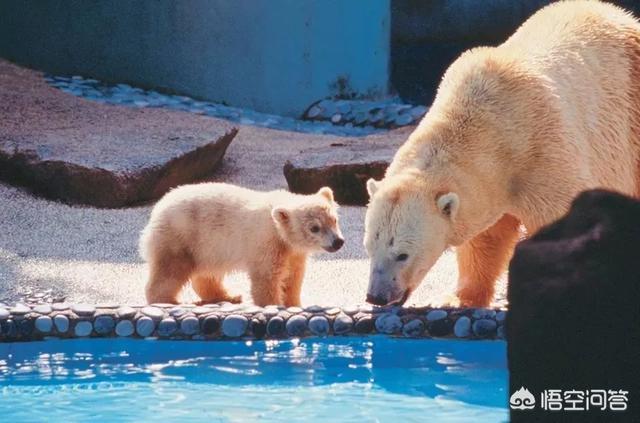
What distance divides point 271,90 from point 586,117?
5.97m

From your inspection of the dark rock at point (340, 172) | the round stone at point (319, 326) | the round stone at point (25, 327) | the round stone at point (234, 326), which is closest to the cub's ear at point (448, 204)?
the round stone at point (319, 326)

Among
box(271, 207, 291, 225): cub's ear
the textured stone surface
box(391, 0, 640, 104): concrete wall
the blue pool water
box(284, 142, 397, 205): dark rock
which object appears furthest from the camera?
box(391, 0, 640, 104): concrete wall

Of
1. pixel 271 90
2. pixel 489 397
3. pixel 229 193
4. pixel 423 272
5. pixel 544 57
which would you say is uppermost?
pixel 271 90

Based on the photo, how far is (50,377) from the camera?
14.4 feet

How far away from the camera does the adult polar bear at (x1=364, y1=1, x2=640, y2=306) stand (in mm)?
4262

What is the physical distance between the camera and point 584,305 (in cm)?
161

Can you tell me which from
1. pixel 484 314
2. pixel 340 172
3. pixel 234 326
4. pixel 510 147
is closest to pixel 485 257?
pixel 484 314

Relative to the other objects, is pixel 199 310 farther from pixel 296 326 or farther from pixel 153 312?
pixel 296 326

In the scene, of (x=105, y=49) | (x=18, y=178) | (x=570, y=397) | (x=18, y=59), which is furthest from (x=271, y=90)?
(x=570, y=397)

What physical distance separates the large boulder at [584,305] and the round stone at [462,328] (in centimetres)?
281

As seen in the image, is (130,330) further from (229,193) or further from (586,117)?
(586,117)

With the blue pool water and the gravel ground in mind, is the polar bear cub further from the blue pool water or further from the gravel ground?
the blue pool water

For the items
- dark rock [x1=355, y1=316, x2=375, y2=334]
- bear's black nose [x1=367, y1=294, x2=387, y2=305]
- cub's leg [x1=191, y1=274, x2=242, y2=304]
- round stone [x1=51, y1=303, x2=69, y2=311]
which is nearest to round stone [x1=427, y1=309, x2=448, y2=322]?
dark rock [x1=355, y1=316, x2=375, y2=334]

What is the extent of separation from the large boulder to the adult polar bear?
2.54 m
